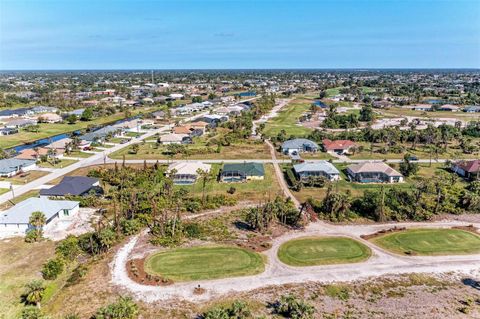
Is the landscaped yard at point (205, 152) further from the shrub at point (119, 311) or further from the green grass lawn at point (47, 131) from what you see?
the shrub at point (119, 311)

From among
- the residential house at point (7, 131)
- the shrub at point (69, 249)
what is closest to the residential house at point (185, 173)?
the shrub at point (69, 249)

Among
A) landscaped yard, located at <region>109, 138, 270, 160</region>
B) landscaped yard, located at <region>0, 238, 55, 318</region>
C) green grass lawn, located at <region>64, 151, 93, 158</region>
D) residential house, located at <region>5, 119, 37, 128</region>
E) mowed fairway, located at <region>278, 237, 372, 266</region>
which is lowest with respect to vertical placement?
landscaped yard, located at <region>0, 238, 55, 318</region>

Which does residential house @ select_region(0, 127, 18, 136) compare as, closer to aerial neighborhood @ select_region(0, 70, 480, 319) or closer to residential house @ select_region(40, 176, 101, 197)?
aerial neighborhood @ select_region(0, 70, 480, 319)

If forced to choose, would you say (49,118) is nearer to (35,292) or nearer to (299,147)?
(299,147)

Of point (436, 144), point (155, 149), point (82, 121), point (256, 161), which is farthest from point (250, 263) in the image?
point (82, 121)

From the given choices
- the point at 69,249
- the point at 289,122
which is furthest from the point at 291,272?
the point at 289,122

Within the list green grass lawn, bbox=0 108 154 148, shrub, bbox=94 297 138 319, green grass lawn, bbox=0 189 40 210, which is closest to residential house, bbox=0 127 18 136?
green grass lawn, bbox=0 108 154 148

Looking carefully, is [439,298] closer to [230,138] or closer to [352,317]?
[352,317]
